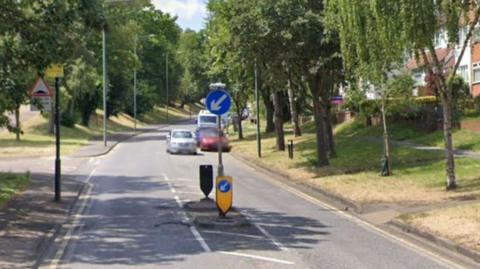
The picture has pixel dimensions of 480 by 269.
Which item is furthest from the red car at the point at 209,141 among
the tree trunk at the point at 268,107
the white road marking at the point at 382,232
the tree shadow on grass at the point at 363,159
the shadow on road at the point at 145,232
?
the shadow on road at the point at 145,232

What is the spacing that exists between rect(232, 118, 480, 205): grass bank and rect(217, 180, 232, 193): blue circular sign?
4.47 m

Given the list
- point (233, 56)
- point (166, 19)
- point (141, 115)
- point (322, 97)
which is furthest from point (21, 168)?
point (166, 19)

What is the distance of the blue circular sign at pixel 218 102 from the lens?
17.5 meters

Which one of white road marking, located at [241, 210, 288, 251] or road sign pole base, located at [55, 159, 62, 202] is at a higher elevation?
road sign pole base, located at [55, 159, 62, 202]

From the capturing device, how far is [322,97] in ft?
105

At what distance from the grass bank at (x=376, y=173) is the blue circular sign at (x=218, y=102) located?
15.3 feet

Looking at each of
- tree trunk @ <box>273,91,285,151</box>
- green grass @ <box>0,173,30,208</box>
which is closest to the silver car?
tree trunk @ <box>273,91,285,151</box>

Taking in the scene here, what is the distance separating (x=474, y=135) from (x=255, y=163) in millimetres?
10138

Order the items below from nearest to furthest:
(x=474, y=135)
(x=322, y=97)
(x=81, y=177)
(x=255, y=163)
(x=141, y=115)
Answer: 1. (x=81, y=177)
2. (x=322, y=97)
3. (x=474, y=135)
4. (x=255, y=163)
5. (x=141, y=115)

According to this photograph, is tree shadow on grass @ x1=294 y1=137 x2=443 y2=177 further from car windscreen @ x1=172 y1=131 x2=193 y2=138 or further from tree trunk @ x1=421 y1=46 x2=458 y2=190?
car windscreen @ x1=172 y1=131 x2=193 y2=138

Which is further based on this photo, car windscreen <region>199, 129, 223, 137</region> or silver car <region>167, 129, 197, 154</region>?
car windscreen <region>199, 129, 223, 137</region>

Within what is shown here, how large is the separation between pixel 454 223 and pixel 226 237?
14.4 feet

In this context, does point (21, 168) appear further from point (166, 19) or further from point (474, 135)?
point (166, 19)

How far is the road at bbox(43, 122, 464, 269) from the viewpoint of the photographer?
38.9 ft
